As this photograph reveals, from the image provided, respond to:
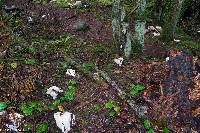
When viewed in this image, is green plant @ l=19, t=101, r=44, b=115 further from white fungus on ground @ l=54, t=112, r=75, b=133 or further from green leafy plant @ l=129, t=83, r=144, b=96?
green leafy plant @ l=129, t=83, r=144, b=96

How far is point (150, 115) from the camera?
618 cm

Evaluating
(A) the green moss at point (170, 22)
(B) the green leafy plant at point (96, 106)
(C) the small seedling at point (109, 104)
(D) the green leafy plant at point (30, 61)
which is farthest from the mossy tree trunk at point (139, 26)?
(D) the green leafy plant at point (30, 61)

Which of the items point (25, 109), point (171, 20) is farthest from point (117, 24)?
point (25, 109)

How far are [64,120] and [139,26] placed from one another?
333cm

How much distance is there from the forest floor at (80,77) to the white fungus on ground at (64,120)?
0.29 ft

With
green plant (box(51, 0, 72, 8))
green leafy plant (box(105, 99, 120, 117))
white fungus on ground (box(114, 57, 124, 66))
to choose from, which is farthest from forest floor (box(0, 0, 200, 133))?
green plant (box(51, 0, 72, 8))

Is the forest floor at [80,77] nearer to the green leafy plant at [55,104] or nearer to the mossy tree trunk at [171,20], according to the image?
the green leafy plant at [55,104]

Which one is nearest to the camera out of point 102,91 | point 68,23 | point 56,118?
point 56,118

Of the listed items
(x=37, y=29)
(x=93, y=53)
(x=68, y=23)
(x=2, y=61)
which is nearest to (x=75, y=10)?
(x=68, y=23)

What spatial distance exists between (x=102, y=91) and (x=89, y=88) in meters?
0.30

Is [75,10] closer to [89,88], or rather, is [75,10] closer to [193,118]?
[89,88]

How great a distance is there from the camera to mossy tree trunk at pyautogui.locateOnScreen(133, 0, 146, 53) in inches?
291

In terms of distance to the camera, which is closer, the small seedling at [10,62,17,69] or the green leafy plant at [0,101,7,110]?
the green leafy plant at [0,101,7,110]

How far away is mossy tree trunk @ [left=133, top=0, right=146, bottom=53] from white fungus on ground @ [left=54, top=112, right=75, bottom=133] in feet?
10.2
